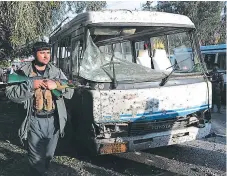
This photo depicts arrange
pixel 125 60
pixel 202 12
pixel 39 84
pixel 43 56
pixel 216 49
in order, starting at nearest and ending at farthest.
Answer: pixel 39 84, pixel 43 56, pixel 125 60, pixel 216 49, pixel 202 12

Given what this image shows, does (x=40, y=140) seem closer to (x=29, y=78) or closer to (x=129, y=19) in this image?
(x=29, y=78)

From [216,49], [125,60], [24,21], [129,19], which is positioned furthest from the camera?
[216,49]

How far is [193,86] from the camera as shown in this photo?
5.06 metres

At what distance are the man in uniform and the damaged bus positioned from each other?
0.81 metres

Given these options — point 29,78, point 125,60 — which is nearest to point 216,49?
point 125,60

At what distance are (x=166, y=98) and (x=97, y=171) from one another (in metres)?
1.45

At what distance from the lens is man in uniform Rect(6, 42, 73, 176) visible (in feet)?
12.2

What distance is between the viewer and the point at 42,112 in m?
3.78

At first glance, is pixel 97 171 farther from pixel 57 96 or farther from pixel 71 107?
pixel 57 96

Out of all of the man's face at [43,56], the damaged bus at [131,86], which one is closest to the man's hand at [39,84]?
the man's face at [43,56]

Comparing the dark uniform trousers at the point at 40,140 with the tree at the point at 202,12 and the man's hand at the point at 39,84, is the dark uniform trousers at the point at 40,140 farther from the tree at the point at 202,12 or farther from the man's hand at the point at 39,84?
the tree at the point at 202,12

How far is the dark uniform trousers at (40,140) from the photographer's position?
3.79 m

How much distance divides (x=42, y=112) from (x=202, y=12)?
2414cm

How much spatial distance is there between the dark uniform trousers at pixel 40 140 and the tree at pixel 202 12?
23357mm
